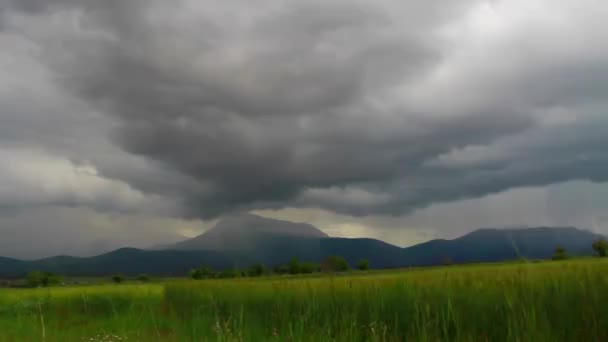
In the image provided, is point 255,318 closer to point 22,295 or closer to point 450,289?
point 450,289

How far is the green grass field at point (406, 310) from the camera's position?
27.5 feet

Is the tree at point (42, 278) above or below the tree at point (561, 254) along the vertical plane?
below

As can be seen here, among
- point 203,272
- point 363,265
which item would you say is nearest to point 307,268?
point 363,265

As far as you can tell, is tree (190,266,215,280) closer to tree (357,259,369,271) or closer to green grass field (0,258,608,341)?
tree (357,259,369,271)

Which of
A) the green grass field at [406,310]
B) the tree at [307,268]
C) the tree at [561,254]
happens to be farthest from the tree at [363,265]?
the green grass field at [406,310]

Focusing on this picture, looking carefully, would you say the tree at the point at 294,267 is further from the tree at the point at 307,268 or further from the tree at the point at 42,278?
the tree at the point at 42,278

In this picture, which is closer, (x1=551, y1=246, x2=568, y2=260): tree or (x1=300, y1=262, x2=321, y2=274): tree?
(x1=551, y1=246, x2=568, y2=260): tree

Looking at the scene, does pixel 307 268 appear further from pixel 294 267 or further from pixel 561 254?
pixel 561 254

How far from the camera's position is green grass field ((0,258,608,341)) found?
8.39m

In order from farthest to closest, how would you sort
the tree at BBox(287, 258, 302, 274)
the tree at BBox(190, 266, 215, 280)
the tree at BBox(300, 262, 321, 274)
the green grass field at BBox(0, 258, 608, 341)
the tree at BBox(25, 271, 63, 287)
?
the tree at BBox(25, 271, 63, 287)
the tree at BBox(287, 258, 302, 274)
the tree at BBox(300, 262, 321, 274)
the tree at BBox(190, 266, 215, 280)
the green grass field at BBox(0, 258, 608, 341)

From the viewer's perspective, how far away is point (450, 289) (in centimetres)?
1071

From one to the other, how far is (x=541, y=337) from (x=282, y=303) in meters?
8.99

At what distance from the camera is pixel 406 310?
11562 millimetres

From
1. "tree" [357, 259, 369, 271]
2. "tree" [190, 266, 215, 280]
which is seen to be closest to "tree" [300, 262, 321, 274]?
"tree" [357, 259, 369, 271]
